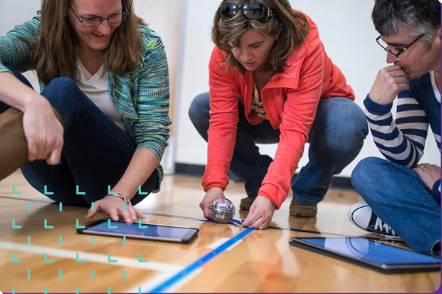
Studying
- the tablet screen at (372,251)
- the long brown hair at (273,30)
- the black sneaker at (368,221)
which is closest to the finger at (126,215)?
the tablet screen at (372,251)

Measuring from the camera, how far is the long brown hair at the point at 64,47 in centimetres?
137

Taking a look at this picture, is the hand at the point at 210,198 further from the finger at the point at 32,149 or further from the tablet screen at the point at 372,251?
the finger at the point at 32,149

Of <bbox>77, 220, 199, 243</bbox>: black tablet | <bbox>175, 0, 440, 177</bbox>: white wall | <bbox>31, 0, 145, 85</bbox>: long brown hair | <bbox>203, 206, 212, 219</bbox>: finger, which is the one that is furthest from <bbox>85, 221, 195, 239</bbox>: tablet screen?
<bbox>175, 0, 440, 177</bbox>: white wall

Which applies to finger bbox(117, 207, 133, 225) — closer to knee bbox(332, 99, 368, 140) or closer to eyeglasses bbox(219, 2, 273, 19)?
eyeglasses bbox(219, 2, 273, 19)

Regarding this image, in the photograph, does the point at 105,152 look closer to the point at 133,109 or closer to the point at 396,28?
the point at 133,109

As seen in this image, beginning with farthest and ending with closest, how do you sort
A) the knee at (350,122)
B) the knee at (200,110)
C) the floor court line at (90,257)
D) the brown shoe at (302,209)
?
the knee at (200,110), the brown shoe at (302,209), the knee at (350,122), the floor court line at (90,257)

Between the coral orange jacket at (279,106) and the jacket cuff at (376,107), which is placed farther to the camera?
the coral orange jacket at (279,106)

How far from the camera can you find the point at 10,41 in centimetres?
134

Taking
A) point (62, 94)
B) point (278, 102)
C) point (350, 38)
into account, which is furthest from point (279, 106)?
point (350, 38)

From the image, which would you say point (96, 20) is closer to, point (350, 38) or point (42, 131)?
point (42, 131)

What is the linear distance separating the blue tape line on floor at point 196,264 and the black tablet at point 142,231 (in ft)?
0.30

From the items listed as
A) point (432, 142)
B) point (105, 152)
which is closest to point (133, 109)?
point (105, 152)

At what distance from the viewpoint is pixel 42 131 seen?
100 centimetres

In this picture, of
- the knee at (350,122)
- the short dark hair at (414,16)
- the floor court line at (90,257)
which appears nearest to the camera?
the floor court line at (90,257)
